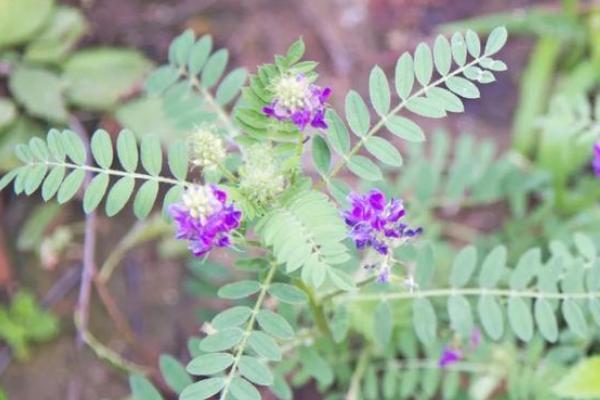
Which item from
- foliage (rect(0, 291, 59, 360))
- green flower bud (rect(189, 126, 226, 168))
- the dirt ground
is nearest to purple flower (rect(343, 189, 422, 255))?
green flower bud (rect(189, 126, 226, 168))

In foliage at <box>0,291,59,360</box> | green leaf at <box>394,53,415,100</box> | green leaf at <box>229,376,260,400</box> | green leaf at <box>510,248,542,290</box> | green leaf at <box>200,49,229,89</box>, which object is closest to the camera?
green leaf at <box>229,376,260,400</box>

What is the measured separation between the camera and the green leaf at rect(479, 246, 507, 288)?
1.73 meters

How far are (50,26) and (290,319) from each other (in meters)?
1.17

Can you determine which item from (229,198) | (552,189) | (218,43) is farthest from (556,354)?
(218,43)

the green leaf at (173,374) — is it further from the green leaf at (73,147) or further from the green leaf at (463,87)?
the green leaf at (463,87)

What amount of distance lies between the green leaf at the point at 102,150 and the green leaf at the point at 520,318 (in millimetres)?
744

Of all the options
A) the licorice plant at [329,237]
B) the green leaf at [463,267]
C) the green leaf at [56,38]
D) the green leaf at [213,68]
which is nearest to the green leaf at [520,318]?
the licorice plant at [329,237]

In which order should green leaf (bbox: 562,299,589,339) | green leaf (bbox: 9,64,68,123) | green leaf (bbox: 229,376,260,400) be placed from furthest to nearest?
green leaf (bbox: 9,64,68,123) < green leaf (bbox: 562,299,589,339) < green leaf (bbox: 229,376,260,400)

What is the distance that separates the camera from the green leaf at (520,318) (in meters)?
1.63

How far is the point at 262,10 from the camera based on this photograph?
2.73 m

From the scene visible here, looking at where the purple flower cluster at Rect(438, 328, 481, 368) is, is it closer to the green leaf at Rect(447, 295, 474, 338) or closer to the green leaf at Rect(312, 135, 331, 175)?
the green leaf at Rect(447, 295, 474, 338)

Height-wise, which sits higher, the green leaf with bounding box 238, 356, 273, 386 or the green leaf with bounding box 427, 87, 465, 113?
the green leaf with bounding box 427, 87, 465, 113

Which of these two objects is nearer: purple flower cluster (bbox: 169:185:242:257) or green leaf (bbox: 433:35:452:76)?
purple flower cluster (bbox: 169:185:242:257)

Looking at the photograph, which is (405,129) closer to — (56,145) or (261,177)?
(261,177)
